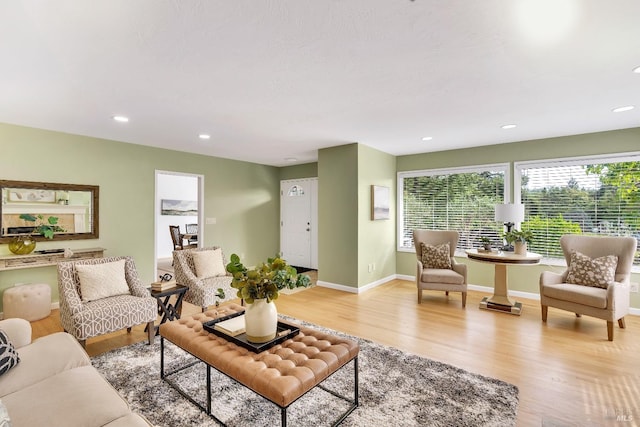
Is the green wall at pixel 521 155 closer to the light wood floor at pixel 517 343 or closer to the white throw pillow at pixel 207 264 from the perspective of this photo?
the light wood floor at pixel 517 343

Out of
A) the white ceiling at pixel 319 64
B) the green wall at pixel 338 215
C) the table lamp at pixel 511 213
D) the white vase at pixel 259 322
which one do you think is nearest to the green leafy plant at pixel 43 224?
the white ceiling at pixel 319 64

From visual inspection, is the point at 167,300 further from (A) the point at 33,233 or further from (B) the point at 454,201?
(B) the point at 454,201

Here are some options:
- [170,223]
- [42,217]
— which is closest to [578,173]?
[42,217]

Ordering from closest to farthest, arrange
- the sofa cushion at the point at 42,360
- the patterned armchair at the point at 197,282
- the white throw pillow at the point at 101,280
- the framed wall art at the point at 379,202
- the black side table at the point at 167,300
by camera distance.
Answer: the sofa cushion at the point at 42,360 → the white throw pillow at the point at 101,280 → the black side table at the point at 167,300 → the patterned armchair at the point at 197,282 → the framed wall art at the point at 379,202

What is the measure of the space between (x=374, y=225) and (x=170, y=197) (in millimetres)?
6009

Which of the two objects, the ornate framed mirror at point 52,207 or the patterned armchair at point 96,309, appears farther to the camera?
the ornate framed mirror at point 52,207

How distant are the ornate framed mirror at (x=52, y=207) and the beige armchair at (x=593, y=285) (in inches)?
235

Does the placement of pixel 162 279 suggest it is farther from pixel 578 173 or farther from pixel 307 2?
pixel 578 173

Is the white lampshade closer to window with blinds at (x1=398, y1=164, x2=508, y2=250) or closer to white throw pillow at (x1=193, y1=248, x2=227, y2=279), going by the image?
window with blinds at (x1=398, y1=164, x2=508, y2=250)

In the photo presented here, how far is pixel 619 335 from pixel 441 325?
1.77m

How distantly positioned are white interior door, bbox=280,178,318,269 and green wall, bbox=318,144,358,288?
1352 millimetres

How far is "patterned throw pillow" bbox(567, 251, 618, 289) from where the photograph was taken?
3334 millimetres

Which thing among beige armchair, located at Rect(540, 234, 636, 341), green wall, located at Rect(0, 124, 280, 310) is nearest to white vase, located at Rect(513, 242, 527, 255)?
beige armchair, located at Rect(540, 234, 636, 341)

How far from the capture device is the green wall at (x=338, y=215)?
4848 mm
